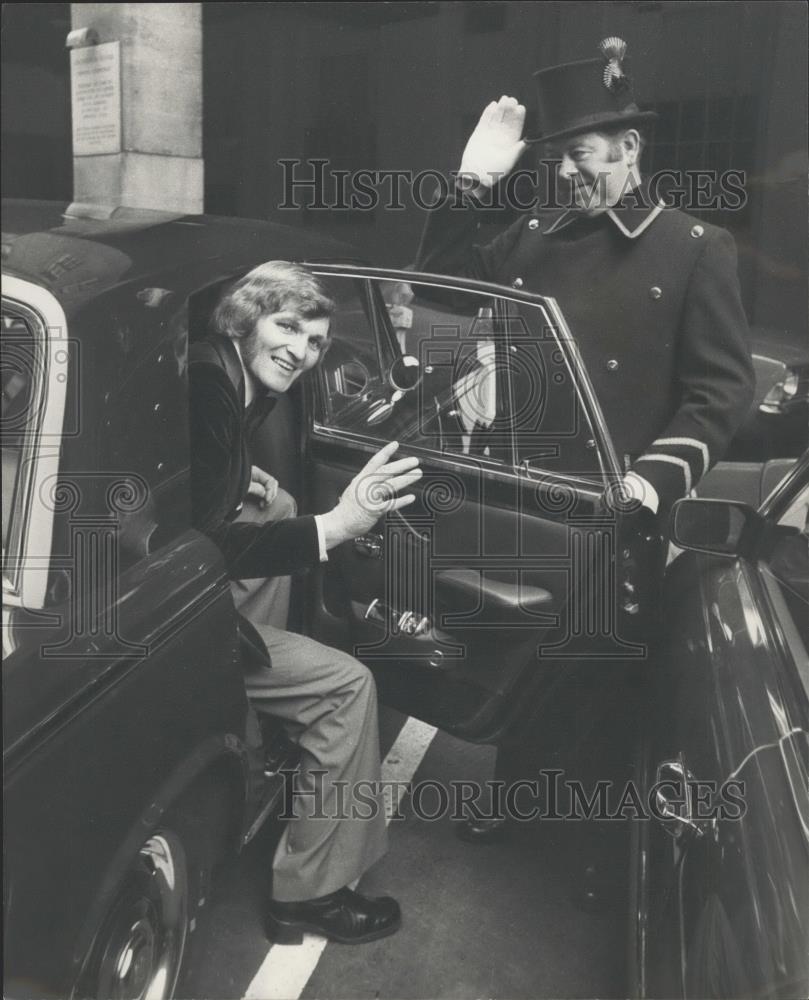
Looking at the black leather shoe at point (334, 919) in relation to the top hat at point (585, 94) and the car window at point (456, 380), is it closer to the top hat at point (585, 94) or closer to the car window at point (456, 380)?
the car window at point (456, 380)

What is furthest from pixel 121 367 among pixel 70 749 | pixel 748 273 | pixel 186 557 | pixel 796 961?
pixel 796 961

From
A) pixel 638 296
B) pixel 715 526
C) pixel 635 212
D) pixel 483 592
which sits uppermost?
pixel 635 212

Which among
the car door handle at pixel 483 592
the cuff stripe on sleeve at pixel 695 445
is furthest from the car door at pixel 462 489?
the cuff stripe on sleeve at pixel 695 445

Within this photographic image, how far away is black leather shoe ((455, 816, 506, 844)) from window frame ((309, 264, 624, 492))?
70 cm

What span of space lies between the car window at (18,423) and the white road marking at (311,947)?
0.81 meters

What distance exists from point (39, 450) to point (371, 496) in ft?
2.06

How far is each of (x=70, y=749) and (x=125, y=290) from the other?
0.70 m

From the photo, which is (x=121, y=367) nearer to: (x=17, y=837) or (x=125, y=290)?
(x=125, y=290)

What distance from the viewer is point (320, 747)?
179 cm

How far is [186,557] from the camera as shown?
161 centimetres

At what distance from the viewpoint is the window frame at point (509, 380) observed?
1.76m

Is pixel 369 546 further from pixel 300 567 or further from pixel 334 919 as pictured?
pixel 334 919

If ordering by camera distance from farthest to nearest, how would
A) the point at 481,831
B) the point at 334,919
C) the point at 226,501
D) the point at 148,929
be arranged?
the point at 481,831 < the point at 334,919 < the point at 226,501 < the point at 148,929

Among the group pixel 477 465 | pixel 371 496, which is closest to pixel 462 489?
pixel 477 465
